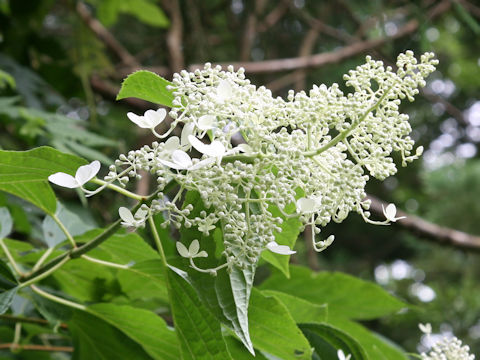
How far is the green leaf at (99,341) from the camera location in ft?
3.00

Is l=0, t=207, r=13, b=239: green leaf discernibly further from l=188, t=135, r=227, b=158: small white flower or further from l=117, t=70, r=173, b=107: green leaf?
l=188, t=135, r=227, b=158: small white flower

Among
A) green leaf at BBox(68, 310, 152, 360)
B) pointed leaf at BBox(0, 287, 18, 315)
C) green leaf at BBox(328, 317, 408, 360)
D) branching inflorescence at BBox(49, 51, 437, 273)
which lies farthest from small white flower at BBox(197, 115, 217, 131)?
green leaf at BBox(328, 317, 408, 360)

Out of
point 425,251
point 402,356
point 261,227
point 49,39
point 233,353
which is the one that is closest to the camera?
point 261,227

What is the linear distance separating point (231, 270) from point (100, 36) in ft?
6.03

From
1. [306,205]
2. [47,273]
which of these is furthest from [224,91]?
[47,273]

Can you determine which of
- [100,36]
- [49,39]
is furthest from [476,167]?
[49,39]

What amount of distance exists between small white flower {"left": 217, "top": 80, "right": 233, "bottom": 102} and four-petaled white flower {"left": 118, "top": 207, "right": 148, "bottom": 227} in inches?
6.0

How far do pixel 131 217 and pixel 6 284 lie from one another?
27 cm

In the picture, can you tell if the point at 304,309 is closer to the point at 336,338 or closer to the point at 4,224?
the point at 336,338

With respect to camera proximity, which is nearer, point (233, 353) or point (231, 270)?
point (231, 270)

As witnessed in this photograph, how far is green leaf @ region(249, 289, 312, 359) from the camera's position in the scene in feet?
2.42

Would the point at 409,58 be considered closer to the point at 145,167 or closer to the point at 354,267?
the point at 145,167

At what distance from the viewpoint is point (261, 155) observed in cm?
62

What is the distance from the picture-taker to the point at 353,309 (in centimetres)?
119
